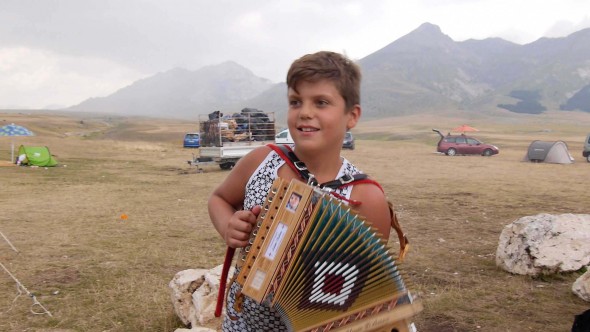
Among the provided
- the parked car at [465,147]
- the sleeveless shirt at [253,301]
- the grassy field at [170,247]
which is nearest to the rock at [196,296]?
the grassy field at [170,247]

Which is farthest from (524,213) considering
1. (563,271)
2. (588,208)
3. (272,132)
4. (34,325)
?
(272,132)

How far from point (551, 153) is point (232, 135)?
17.7 meters

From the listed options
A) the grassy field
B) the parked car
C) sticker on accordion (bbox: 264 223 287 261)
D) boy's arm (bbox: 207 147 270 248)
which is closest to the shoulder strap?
boy's arm (bbox: 207 147 270 248)

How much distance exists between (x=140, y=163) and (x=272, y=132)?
8.04 metres

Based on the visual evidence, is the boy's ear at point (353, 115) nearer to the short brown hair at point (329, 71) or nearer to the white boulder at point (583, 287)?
the short brown hair at point (329, 71)

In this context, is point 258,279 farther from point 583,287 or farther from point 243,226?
point 583,287

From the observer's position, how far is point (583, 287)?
5.99 meters

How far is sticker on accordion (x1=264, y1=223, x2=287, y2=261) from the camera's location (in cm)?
182

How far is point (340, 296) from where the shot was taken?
190cm

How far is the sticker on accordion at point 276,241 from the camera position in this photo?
71.8 inches

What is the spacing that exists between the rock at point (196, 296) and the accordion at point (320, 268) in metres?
3.45

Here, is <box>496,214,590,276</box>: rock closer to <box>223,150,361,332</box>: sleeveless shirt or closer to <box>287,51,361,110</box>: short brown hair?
<box>223,150,361,332</box>: sleeveless shirt

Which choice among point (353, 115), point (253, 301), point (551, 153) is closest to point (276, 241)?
point (253, 301)

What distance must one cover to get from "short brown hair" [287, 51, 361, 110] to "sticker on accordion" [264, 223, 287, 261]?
65 centimetres
